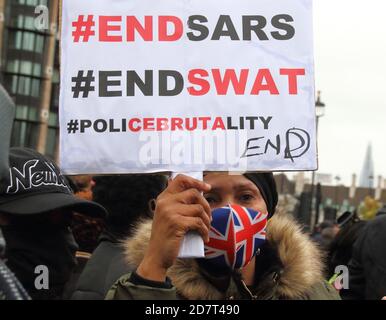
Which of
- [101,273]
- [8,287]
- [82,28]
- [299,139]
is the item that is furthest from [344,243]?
[8,287]

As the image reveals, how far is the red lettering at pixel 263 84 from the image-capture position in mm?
2859

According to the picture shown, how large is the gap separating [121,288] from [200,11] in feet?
3.51

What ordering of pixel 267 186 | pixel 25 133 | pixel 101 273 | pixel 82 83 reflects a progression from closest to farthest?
1. pixel 82 83
2. pixel 267 186
3. pixel 101 273
4. pixel 25 133

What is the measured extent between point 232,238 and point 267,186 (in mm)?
373

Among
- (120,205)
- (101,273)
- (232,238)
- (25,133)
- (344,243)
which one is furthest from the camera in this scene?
(25,133)

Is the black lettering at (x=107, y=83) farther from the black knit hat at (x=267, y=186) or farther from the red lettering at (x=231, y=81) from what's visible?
the black knit hat at (x=267, y=186)

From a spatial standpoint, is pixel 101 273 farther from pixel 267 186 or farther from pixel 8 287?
pixel 8 287

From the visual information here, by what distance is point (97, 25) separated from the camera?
2.91m

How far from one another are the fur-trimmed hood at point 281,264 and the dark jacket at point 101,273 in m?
0.34

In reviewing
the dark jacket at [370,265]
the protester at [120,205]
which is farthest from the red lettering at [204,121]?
the dark jacket at [370,265]

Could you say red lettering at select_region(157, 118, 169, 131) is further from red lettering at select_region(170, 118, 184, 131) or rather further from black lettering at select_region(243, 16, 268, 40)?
black lettering at select_region(243, 16, 268, 40)

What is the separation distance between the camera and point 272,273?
9.57 feet

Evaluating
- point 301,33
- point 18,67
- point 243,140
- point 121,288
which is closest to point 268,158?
point 243,140
